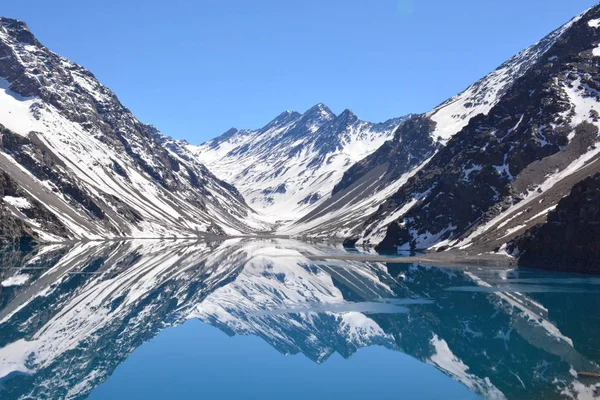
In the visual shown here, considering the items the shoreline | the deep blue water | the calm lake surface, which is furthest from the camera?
the shoreline

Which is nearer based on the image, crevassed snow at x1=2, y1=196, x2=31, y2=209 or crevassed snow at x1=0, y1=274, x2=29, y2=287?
crevassed snow at x1=0, y1=274, x2=29, y2=287

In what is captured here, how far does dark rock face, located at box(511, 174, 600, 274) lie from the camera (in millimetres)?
92812

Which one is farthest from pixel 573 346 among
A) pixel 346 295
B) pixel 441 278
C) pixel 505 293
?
Result: pixel 441 278

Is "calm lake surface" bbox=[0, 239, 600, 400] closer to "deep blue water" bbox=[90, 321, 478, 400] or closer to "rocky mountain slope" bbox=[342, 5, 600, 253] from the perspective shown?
"deep blue water" bbox=[90, 321, 478, 400]

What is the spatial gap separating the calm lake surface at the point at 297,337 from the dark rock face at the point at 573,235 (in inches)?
249

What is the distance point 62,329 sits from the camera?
51.6 meters

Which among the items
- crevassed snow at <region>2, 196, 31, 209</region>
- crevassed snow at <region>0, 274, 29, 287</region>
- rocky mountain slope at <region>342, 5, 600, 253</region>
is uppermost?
crevassed snow at <region>2, 196, 31, 209</region>

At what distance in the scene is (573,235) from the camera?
97250 mm

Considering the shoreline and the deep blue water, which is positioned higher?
the deep blue water

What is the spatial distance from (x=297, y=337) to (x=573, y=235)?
68.4 metres

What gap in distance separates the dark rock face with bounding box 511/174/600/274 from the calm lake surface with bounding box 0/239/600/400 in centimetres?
631

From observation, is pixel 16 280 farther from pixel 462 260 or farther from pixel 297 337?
pixel 462 260


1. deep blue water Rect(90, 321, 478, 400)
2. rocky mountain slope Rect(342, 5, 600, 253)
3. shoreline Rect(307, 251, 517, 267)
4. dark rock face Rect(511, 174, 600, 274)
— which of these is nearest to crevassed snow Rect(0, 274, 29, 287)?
deep blue water Rect(90, 321, 478, 400)

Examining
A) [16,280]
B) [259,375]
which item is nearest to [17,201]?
[16,280]
